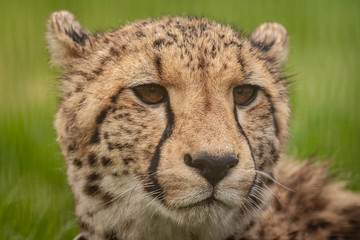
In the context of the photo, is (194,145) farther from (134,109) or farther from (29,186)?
(29,186)

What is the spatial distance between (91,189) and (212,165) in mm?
654

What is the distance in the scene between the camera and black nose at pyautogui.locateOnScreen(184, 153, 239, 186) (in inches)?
93.6

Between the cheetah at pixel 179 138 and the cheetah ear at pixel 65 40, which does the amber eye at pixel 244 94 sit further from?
the cheetah ear at pixel 65 40

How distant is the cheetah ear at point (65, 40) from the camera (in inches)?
121

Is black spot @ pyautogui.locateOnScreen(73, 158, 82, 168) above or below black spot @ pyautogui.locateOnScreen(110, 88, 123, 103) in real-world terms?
below

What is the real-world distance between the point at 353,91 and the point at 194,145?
3036 millimetres

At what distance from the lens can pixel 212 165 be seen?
2371mm

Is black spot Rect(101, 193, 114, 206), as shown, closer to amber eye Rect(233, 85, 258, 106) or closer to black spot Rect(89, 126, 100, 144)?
black spot Rect(89, 126, 100, 144)

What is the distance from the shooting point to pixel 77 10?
613 cm

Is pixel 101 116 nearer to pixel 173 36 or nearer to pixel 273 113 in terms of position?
pixel 173 36

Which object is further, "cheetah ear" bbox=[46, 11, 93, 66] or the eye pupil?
"cheetah ear" bbox=[46, 11, 93, 66]

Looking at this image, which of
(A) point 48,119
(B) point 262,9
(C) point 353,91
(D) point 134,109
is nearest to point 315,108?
(C) point 353,91

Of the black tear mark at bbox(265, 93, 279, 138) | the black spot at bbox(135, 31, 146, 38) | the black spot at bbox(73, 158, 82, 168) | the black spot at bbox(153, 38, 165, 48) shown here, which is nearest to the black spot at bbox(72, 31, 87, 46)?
the black spot at bbox(135, 31, 146, 38)

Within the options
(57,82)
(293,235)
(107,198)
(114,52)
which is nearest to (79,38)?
A: (57,82)
